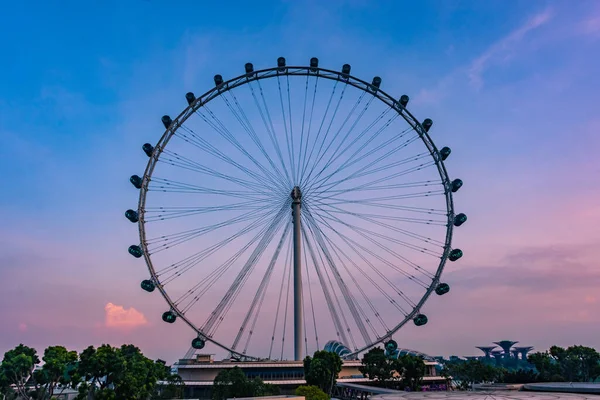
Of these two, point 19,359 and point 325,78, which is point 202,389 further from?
point 325,78

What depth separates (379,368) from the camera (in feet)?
225

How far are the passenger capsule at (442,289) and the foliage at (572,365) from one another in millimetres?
35330

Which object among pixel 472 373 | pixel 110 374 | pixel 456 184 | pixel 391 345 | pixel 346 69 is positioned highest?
pixel 346 69

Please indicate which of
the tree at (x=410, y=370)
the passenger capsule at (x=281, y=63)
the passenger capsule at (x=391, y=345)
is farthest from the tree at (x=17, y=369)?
the tree at (x=410, y=370)

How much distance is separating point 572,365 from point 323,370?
48.0m

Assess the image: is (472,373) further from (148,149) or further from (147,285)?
(148,149)

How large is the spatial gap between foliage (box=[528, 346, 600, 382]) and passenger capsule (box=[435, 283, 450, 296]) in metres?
35.3

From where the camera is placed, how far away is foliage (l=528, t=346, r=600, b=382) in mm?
81875

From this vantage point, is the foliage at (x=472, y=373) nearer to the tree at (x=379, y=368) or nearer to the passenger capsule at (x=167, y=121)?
the tree at (x=379, y=368)

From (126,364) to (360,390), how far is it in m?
28.3

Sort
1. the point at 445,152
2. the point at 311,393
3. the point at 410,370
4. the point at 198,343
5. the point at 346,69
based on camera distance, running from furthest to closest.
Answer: the point at 410,370
the point at 445,152
the point at 346,69
the point at 198,343
the point at 311,393

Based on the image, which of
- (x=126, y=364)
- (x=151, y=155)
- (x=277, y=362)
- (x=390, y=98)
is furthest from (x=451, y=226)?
(x=126, y=364)

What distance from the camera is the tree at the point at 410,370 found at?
6825 cm

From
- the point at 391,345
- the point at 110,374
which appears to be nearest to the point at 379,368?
the point at 391,345
